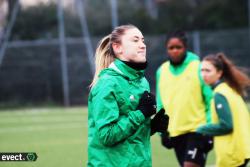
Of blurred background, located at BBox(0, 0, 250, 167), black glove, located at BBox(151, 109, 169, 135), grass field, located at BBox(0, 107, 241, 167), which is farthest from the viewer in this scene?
blurred background, located at BBox(0, 0, 250, 167)

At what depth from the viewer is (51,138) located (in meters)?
15.9

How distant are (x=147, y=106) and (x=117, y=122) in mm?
238

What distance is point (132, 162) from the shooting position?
4.85m

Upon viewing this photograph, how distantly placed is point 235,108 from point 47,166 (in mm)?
4794

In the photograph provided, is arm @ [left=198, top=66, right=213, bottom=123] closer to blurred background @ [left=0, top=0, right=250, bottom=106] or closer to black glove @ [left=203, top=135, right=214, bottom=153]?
black glove @ [left=203, top=135, right=214, bottom=153]

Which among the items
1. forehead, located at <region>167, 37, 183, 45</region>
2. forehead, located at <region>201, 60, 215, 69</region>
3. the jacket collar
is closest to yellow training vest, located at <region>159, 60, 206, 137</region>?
forehead, located at <region>167, 37, 183, 45</region>

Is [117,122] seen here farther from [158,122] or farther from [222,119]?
[222,119]

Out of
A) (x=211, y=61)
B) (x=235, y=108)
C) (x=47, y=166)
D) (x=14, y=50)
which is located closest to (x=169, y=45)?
(x=211, y=61)

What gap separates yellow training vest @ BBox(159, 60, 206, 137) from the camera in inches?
337

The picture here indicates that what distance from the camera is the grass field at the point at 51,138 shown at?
1196 cm

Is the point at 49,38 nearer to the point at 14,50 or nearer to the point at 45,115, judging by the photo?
the point at 14,50

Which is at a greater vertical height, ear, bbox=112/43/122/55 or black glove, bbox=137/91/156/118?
ear, bbox=112/43/122/55

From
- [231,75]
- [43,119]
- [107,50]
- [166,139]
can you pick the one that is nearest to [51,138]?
[43,119]

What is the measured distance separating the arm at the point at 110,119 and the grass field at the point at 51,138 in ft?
19.3
